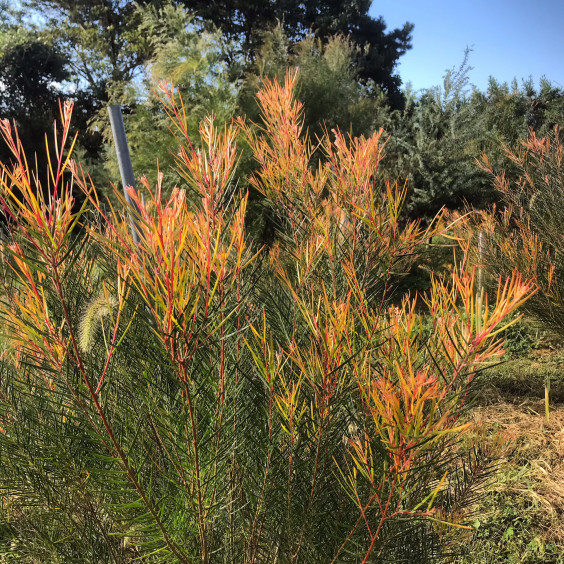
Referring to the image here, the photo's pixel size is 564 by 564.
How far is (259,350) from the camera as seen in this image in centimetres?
78

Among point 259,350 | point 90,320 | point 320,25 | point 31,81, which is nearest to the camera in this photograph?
point 90,320

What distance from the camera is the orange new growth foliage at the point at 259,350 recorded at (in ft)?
1.70

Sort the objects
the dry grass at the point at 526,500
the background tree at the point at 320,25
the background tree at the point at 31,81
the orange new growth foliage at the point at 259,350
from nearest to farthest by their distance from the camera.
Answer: the orange new growth foliage at the point at 259,350
the dry grass at the point at 526,500
the background tree at the point at 31,81
the background tree at the point at 320,25

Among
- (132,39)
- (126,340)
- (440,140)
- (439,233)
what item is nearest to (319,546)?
→ (126,340)

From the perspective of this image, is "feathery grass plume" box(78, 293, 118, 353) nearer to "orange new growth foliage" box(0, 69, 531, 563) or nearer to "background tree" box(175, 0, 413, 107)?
"orange new growth foliage" box(0, 69, 531, 563)

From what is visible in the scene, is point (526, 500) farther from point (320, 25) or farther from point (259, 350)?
point (320, 25)

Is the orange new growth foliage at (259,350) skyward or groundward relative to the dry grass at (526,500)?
skyward

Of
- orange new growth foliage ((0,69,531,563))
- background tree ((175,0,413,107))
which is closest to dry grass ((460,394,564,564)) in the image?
orange new growth foliage ((0,69,531,563))

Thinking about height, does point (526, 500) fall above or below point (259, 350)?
below

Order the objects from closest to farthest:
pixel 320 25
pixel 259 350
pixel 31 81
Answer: pixel 259 350 → pixel 31 81 → pixel 320 25

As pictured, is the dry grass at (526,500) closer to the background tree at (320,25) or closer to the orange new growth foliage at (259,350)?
the orange new growth foliage at (259,350)

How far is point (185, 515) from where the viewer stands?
27.5 inches

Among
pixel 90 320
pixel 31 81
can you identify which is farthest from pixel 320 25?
pixel 90 320

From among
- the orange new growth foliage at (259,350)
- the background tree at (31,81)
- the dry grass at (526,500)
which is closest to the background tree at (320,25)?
the background tree at (31,81)
